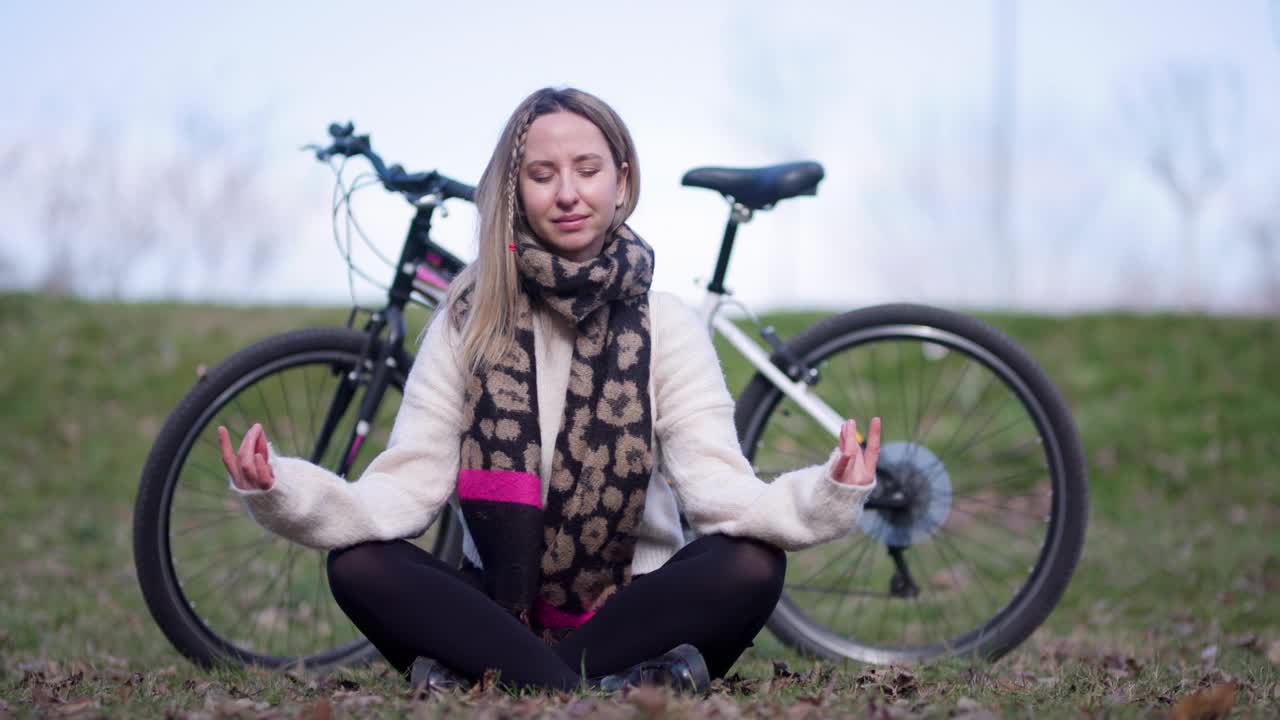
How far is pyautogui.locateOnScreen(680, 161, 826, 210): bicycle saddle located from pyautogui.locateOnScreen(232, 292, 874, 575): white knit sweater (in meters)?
0.50

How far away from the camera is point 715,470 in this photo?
236cm

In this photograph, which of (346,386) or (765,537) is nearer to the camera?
(765,537)

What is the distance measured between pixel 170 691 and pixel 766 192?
6.27ft

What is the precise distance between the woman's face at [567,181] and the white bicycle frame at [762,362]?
0.64 metres

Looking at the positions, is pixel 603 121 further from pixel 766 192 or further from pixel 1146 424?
pixel 1146 424

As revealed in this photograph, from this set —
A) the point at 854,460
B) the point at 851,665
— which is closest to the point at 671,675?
the point at 854,460

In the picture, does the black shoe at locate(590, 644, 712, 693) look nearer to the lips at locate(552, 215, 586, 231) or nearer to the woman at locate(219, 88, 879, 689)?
the woman at locate(219, 88, 879, 689)

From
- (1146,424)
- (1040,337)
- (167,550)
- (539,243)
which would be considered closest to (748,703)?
(539,243)

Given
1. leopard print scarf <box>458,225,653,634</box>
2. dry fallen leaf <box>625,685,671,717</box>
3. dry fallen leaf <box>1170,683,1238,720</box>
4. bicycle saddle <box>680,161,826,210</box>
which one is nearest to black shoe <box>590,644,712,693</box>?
dry fallen leaf <box>625,685,671,717</box>

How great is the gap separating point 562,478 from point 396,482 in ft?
1.22

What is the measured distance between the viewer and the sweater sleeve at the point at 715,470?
7.09 feet

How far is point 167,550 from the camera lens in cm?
283

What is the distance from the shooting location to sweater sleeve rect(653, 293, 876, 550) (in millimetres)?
2162

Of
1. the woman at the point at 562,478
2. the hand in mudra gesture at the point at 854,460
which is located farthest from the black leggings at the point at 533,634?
the hand in mudra gesture at the point at 854,460
